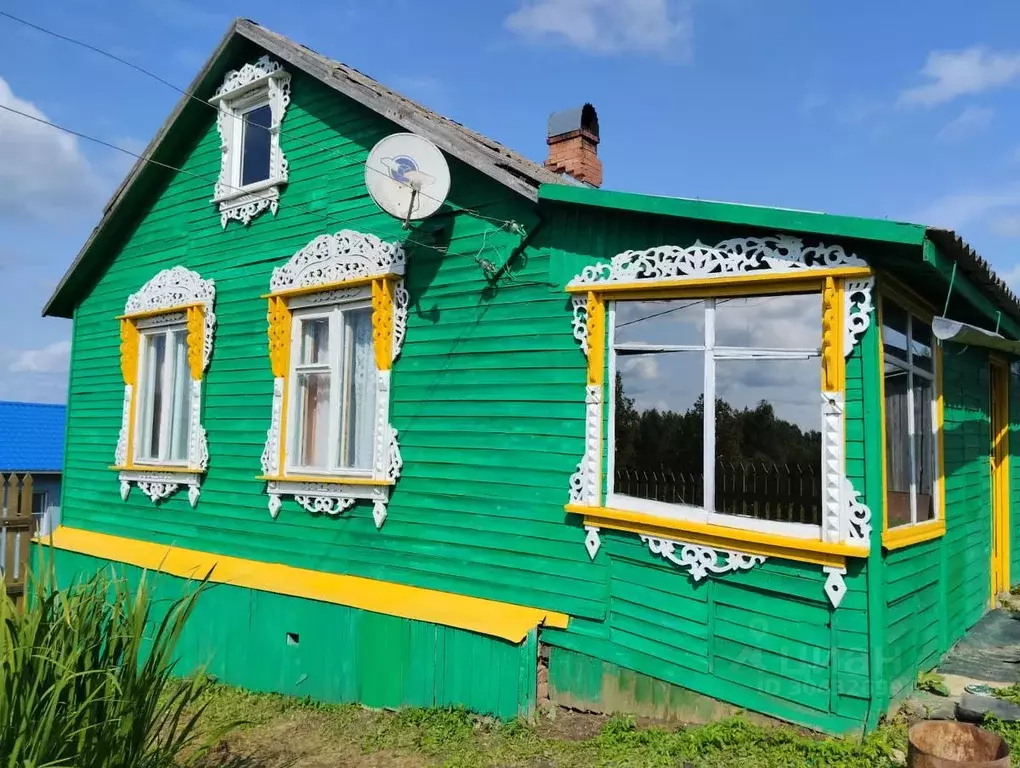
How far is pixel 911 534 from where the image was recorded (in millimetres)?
4945

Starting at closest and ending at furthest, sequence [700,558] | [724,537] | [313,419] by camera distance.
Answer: [724,537], [700,558], [313,419]

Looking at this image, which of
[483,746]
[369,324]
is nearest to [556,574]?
[483,746]

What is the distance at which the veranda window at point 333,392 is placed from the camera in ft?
23.4

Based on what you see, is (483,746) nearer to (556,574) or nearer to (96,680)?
(556,574)

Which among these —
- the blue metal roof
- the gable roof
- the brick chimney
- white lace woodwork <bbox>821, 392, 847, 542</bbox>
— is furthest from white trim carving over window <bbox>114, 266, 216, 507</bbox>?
the blue metal roof

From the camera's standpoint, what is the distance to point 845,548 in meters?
4.42

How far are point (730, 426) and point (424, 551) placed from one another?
2799mm

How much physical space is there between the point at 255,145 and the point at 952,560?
7.84 meters

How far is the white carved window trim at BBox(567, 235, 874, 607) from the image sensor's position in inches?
178

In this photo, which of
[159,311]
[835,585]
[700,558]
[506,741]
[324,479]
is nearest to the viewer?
[835,585]

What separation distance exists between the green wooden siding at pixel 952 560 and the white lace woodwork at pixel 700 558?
0.80m

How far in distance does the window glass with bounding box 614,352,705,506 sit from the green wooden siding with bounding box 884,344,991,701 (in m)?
1.29

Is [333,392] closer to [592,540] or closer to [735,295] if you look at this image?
[592,540]

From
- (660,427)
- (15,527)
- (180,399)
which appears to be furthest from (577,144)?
(15,527)
